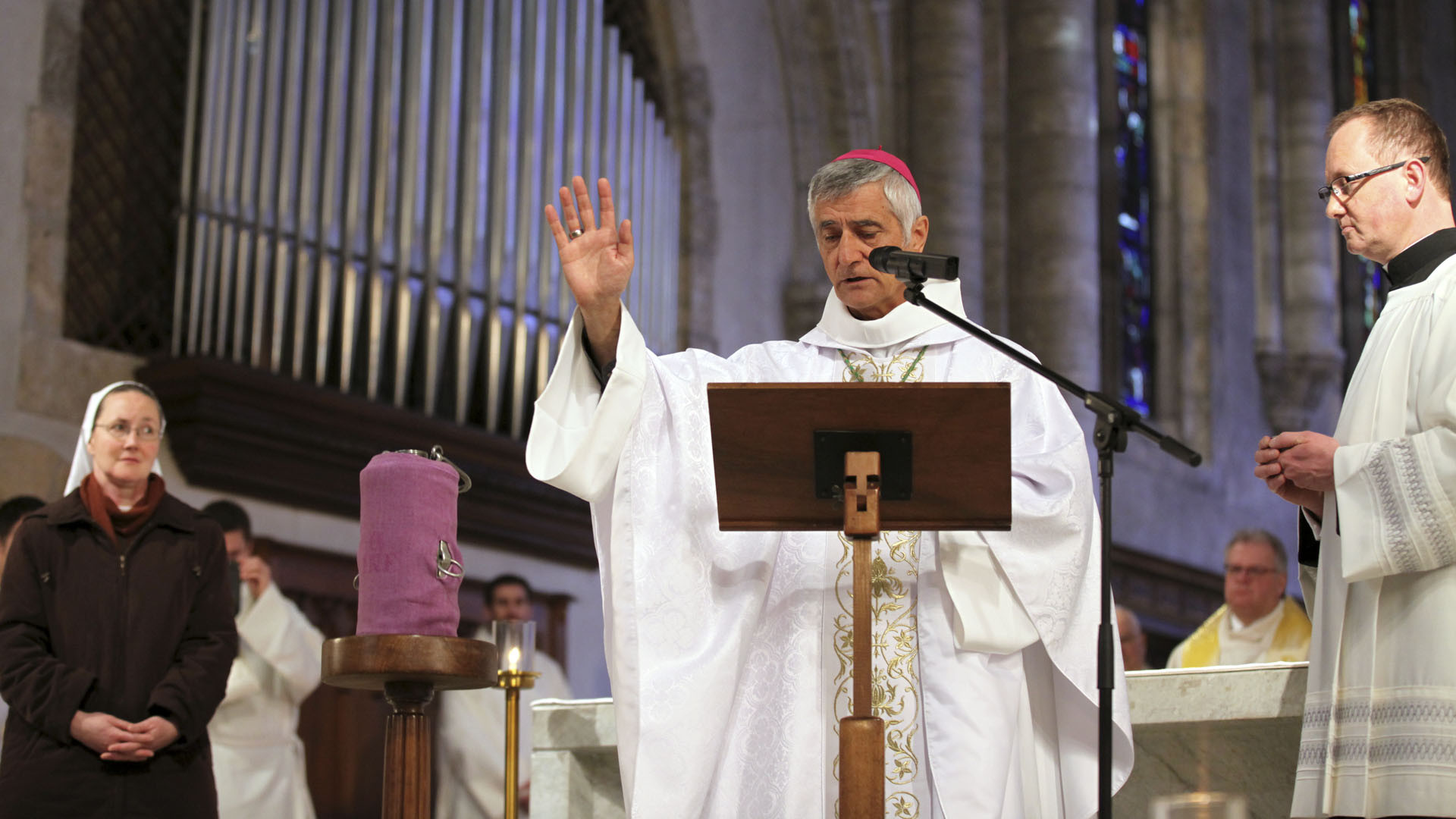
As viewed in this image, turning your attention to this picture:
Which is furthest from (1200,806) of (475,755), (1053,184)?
(1053,184)

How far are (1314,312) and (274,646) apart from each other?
1144cm

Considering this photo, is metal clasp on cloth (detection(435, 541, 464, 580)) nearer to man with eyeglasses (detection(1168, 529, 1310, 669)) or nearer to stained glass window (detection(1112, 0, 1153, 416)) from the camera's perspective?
man with eyeglasses (detection(1168, 529, 1310, 669))

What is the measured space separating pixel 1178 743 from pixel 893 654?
3.09ft

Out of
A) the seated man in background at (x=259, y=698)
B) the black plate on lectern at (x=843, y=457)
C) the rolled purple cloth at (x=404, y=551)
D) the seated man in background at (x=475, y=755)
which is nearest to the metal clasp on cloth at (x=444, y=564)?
the rolled purple cloth at (x=404, y=551)

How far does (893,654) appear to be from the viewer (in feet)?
11.0

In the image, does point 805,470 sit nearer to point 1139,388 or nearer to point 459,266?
point 459,266

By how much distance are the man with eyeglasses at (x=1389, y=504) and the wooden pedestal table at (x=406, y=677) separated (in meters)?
1.51

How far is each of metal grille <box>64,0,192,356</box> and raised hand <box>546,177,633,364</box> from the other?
4285 mm

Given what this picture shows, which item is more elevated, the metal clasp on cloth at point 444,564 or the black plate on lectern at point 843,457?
the black plate on lectern at point 843,457

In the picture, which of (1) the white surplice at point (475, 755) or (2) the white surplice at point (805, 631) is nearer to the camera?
(2) the white surplice at point (805, 631)

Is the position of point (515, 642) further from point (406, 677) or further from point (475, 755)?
point (475, 755)

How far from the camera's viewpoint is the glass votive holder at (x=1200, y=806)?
390cm

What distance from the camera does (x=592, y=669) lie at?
29.8 feet

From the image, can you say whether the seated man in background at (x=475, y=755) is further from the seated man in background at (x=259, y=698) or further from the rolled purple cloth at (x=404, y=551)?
the rolled purple cloth at (x=404, y=551)
